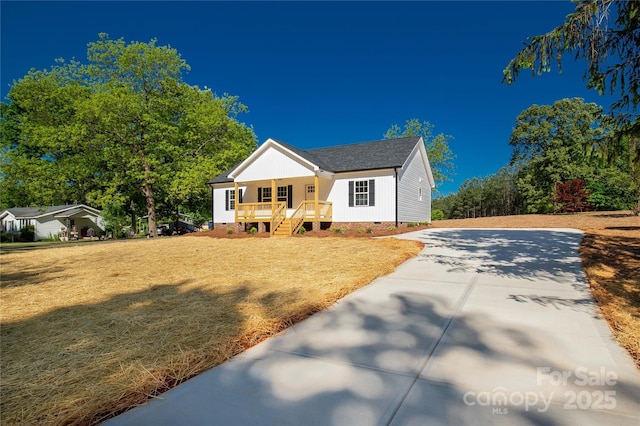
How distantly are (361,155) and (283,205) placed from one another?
5.77m

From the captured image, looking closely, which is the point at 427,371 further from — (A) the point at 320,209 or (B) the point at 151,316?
(A) the point at 320,209

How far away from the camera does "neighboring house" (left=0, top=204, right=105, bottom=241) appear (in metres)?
30.8

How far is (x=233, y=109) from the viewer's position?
31500 mm

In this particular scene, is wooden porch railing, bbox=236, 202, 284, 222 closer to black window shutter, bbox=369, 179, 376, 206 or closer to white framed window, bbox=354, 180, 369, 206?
white framed window, bbox=354, 180, 369, 206

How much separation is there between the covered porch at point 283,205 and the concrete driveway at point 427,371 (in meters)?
13.4

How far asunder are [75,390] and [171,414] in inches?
32.7

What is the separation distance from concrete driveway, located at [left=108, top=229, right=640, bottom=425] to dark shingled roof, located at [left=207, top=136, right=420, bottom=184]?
44.4 feet

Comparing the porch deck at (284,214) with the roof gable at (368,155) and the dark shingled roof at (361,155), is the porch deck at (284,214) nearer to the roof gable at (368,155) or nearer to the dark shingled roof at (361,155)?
the dark shingled roof at (361,155)

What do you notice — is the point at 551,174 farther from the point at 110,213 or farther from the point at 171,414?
the point at 110,213

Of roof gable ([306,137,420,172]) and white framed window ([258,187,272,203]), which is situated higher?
roof gable ([306,137,420,172])

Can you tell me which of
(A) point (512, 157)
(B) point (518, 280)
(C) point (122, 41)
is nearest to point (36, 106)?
(C) point (122, 41)

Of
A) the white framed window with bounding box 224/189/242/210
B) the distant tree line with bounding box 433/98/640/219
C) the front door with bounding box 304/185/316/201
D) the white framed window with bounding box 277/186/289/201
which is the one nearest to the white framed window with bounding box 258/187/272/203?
the white framed window with bounding box 277/186/289/201

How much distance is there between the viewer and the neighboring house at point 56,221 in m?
30.8

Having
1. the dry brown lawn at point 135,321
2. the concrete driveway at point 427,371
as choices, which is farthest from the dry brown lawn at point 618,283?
the dry brown lawn at point 135,321
